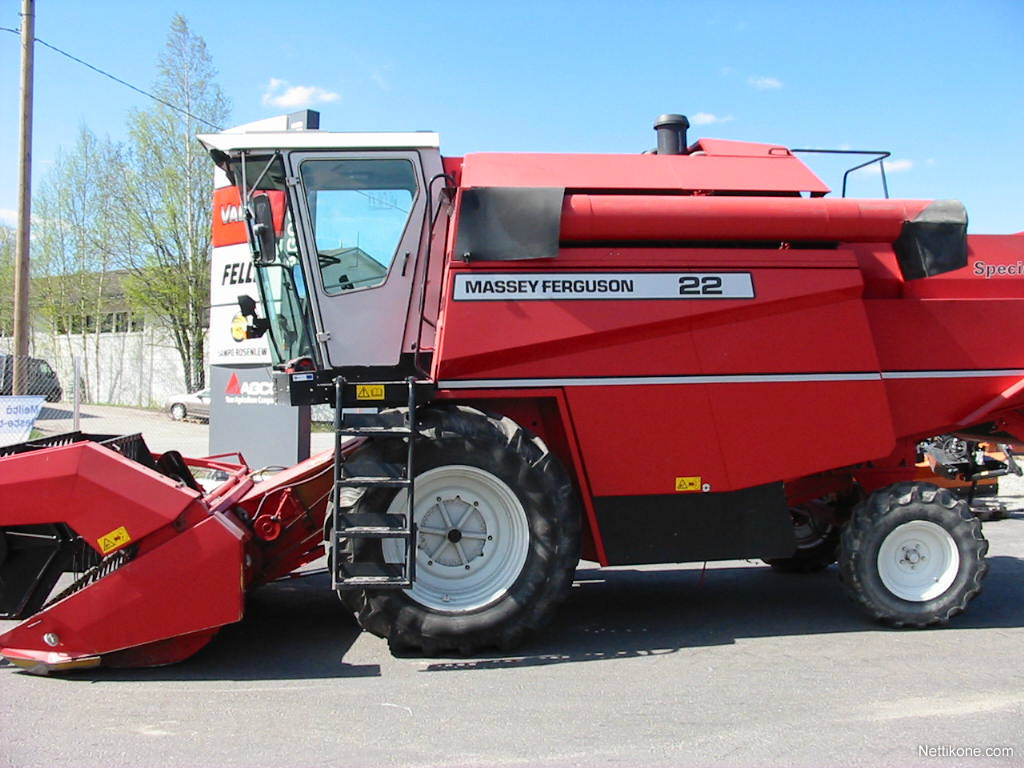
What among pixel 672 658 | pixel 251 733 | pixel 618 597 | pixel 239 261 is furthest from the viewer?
pixel 239 261

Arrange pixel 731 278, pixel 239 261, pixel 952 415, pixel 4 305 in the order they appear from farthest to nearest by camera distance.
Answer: pixel 4 305 → pixel 239 261 → pixel 952 415 → pixel 731 278

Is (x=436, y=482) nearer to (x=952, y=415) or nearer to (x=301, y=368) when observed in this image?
(x=301, y=368)

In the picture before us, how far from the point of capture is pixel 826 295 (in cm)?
535

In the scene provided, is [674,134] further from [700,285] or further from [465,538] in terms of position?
[465,538]

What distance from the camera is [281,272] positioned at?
5.40 metres

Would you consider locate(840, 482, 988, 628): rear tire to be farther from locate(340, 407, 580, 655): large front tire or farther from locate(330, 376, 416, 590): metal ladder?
locate(330, 376, 416, 590): metal ladder

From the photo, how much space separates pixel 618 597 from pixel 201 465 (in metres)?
3.35

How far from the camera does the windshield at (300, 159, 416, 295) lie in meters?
5.21

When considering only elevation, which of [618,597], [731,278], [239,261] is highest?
[239,261]

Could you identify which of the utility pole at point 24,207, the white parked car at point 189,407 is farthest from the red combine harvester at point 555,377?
the white parked car at point 189,407

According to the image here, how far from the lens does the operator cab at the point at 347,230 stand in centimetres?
517

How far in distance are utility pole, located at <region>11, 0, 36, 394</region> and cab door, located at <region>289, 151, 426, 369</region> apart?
25.2 ft

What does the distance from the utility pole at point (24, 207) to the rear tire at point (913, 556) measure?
10.3 metres

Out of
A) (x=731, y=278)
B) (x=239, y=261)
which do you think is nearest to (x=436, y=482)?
(x=731, y=278)
